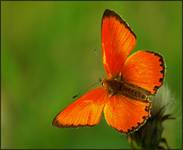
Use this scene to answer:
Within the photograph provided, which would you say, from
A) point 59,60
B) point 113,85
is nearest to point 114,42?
point 113,85

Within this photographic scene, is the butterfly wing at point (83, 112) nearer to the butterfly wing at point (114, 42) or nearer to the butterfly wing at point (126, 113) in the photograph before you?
the butterfly wing at point (126, 113)

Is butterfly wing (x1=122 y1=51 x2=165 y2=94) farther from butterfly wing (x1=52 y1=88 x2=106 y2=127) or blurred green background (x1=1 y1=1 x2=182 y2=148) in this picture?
blurred green background (x1=1 y1=1 x2=182 y2=148)

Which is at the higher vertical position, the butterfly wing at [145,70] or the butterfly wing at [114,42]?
the butterfly wing at [114,42]

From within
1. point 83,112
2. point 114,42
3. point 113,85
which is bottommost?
point 83,112

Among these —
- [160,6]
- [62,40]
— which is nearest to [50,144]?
[62,40]

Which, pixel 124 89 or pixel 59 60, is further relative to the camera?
pixel 59 60

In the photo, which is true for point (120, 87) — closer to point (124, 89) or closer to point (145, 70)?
point (124, 89)

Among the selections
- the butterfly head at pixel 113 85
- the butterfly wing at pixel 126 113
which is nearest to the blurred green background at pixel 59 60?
the butterfly head at pixel 113 85
